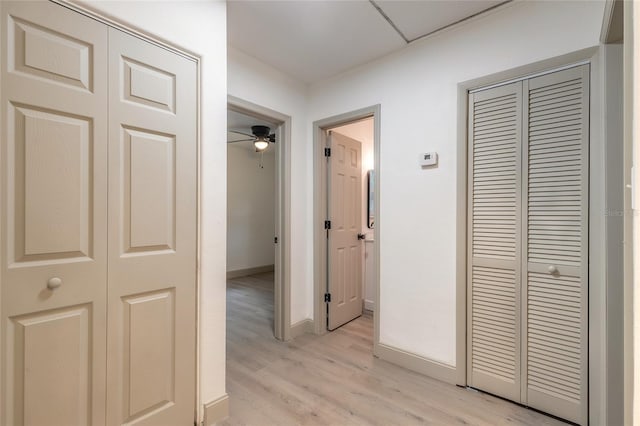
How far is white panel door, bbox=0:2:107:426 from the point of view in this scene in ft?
3.67

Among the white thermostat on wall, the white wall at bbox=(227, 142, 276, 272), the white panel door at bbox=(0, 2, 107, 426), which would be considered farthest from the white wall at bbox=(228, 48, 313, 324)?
the white wall at bbox=(227, 142, 276, 272)

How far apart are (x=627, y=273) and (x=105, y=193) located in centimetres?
198

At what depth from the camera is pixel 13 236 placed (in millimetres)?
1128

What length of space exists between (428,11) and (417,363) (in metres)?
2.53

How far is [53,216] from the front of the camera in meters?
1.21

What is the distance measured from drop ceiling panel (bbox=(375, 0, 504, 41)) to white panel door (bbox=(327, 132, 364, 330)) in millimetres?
1230

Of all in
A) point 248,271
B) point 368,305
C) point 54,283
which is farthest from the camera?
point 248,271

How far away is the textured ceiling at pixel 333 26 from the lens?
1883mm

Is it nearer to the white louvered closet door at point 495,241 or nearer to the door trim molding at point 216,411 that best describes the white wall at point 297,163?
the door trim molding at point 216,411

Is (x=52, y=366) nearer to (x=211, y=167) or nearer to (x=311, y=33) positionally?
(x=211, y=167)

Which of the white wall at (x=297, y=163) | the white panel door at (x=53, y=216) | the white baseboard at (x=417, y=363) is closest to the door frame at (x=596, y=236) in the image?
the white baseboard at (x=417, y=363)

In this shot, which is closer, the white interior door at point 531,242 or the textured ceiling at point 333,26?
the white interior door at point 531,242

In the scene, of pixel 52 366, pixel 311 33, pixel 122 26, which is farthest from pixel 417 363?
pixel 122 26

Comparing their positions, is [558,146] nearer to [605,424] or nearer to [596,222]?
[596,222]
